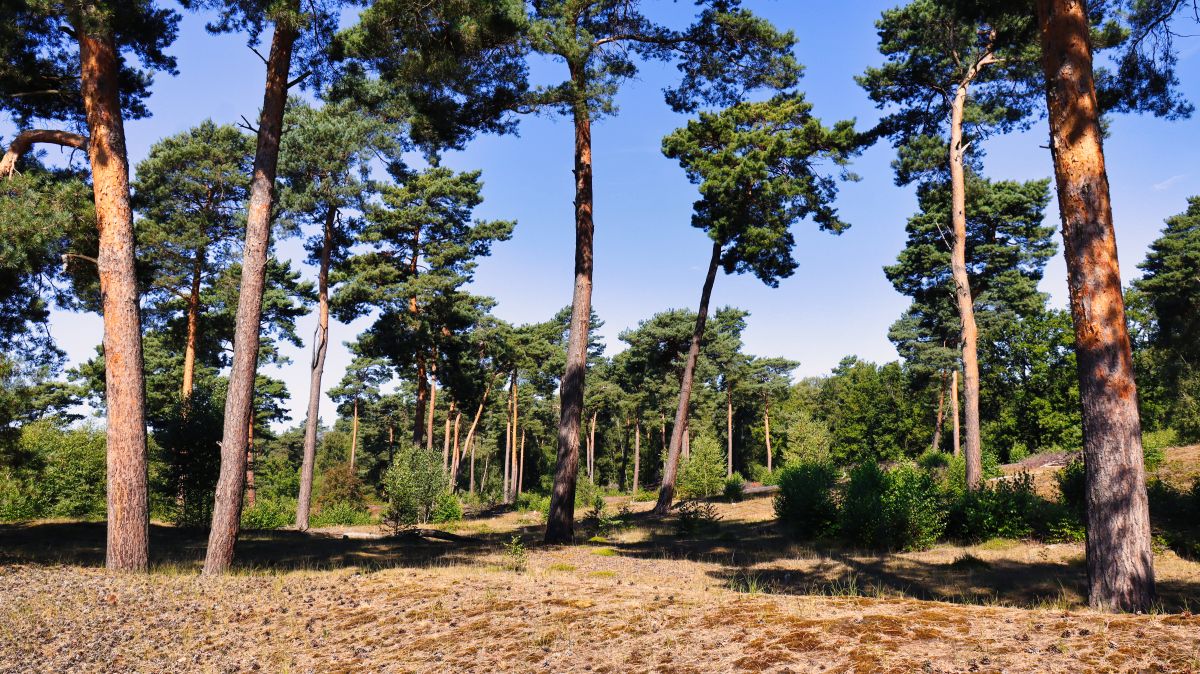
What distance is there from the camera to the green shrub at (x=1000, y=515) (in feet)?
40.4

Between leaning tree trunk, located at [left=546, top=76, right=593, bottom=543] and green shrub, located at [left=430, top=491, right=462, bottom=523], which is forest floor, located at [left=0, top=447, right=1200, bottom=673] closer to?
leaning tree trunk, located at [left=546, top=76, right=593, bottom=543]

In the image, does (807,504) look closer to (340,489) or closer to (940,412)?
(340,489)

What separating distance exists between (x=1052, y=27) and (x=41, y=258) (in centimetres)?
1411

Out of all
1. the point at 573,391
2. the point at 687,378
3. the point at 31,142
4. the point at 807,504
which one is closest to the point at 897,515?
the point at 807,504

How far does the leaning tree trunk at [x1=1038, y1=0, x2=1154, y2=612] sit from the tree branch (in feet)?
41.5

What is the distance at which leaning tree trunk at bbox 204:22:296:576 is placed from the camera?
28.7 ft

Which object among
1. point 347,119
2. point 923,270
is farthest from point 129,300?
point 923,270

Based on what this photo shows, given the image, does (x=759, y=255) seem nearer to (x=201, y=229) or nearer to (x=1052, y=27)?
(x=1052, y=27)

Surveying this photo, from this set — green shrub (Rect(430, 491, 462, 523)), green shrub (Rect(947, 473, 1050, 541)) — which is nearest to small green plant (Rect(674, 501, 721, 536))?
green shrub (Rect(947, 473, 1050, 541))

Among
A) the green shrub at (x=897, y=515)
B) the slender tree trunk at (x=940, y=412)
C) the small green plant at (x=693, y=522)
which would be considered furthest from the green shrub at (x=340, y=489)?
the slender tree trunk at (x=940, y=412)

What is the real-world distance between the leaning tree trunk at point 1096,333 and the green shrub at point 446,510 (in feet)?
66.4

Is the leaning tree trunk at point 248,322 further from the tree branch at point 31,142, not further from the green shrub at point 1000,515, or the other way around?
the green shrub at point 1000,515

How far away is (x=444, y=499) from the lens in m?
24.2

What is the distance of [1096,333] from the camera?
5918 mm
